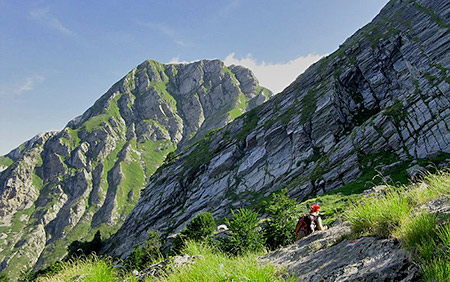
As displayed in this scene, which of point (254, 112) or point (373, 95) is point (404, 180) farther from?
point (254, 112)

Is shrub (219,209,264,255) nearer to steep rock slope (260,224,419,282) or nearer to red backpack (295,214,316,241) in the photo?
red backpack (295,214,316,241)

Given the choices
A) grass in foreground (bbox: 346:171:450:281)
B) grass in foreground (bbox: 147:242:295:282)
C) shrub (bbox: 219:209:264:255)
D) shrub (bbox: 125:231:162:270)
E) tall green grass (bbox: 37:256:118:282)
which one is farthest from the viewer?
shrub (bbox: 219:209:264:255)

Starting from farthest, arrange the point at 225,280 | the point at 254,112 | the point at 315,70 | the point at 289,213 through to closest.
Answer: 1. the point at 254,112
2. the point at 315,70
3. the point at 289,213
4. the point at 225,280

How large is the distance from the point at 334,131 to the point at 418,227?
61.8 metres

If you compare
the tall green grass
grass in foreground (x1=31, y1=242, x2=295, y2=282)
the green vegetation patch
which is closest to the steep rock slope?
grass in foreground (x1=31, y1=242, x2=295, y2=282)

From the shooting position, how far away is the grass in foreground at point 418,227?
3138 millimetres

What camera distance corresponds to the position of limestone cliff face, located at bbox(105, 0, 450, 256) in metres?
42.9

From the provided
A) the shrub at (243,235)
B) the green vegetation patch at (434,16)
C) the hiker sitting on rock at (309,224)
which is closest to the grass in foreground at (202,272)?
the hiker sitting on rock at (309,224)

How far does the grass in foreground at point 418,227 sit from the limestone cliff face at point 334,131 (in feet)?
118

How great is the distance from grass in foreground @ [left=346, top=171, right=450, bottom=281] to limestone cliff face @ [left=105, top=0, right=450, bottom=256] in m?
36.1

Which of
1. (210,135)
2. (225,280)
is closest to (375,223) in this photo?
(225,280)

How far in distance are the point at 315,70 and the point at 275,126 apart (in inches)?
1308

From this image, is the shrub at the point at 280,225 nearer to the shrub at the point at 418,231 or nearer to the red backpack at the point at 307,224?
the red backpack at the point at 307,224

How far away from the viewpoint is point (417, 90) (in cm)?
4744
